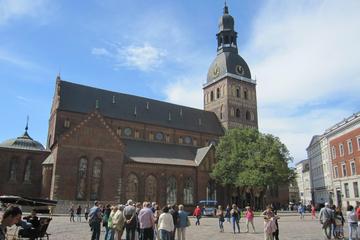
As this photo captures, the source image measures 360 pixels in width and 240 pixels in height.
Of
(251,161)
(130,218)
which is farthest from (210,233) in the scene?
(251,161)

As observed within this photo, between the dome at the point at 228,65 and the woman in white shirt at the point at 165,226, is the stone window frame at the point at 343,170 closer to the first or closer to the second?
the dome at the point at 228,65

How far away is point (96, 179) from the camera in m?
44.4

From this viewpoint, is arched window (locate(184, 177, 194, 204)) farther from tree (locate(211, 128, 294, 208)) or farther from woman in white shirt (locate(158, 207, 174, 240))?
woman in white shirt (locate(158, 207, 174, 240))

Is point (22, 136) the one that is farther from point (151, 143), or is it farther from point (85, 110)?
point (151, 143)

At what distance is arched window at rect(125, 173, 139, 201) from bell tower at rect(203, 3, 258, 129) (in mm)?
25617

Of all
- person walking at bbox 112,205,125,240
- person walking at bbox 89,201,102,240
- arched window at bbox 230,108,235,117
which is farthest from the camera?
arched window at bbox 230,108,235,117

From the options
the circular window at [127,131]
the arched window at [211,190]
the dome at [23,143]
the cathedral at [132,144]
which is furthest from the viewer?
the circular window at [127,131]

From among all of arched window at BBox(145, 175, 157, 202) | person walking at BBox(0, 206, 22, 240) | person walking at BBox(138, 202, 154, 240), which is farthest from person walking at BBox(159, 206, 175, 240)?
arched window at BBox(145, 175, 157, 202)

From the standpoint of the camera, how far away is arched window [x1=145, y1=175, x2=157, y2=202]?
49.0 metres

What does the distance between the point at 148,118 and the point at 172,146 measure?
21.5 feet

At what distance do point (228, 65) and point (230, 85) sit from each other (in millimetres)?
4185

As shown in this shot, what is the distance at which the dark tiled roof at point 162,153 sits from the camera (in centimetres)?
5066

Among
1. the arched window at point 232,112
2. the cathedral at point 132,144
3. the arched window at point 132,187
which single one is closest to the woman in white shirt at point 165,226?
the cathedral at point 132,144

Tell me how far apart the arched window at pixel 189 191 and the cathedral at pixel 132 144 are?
15 cm
